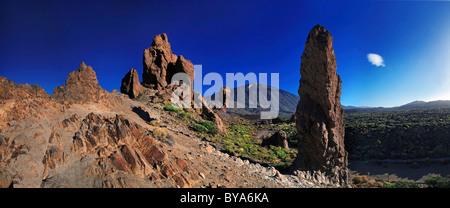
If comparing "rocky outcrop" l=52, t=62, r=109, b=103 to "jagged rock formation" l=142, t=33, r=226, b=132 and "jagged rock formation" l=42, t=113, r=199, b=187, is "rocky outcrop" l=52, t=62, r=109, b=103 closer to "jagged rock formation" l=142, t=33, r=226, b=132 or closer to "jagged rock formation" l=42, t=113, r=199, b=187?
"jagged rock formation" l=42, t=113, r=199, b=187

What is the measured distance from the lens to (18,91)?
21.6 feet

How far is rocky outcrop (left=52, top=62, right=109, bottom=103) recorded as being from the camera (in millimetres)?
8039

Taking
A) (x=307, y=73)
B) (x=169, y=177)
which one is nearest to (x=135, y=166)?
(x=169, y=177)

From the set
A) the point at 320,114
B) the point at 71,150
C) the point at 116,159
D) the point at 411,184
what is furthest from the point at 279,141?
the point at 71,150

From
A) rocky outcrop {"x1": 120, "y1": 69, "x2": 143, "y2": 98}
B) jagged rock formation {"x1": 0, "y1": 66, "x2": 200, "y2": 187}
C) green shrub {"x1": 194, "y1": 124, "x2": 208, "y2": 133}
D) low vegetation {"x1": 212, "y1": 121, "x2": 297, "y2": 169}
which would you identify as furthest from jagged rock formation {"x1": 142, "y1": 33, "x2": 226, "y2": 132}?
jagged rock formation {"x1": 0, "y1": 66, "x2": 200, "y2": 187}

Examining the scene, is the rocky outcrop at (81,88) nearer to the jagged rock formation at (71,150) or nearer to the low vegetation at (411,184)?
the jagged rock formation at (71,150)

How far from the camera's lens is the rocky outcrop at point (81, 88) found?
804 centimetres

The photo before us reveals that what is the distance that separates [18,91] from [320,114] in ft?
50.3

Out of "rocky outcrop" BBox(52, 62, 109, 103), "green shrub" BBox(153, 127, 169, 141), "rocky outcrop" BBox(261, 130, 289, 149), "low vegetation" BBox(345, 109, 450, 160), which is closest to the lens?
"rocky outcrop" BBox(52, 62, 109, 103)

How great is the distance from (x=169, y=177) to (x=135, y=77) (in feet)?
72.8

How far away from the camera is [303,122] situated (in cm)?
1321

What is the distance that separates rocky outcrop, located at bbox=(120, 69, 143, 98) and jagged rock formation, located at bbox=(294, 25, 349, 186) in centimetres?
2116

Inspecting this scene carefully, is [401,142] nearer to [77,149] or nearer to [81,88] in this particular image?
[77,149]

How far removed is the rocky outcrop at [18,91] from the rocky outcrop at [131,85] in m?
18.1
